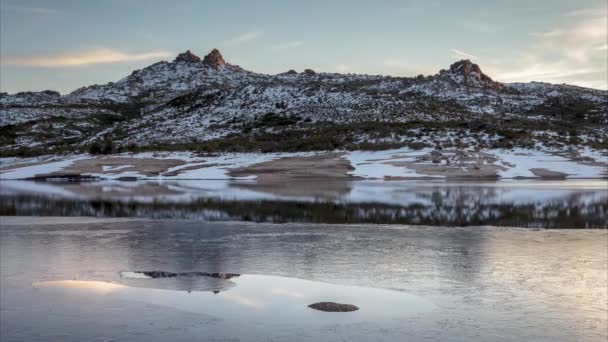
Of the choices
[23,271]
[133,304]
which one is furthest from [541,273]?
[23,271]

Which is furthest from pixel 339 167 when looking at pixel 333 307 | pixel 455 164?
pixel 333 307

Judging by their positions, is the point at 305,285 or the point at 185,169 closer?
the point at 305,285

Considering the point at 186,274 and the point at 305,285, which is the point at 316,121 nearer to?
the point at 186,274

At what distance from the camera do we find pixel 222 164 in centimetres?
6538

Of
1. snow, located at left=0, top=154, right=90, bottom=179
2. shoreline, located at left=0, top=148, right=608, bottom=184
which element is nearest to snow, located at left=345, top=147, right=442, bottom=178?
shoreline, located at left=0, top=148, right=608, bottom=184

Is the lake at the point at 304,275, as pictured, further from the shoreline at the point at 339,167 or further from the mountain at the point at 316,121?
the mountain at the point at 316,121

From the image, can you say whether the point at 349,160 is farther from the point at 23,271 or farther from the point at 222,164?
the point at 23,271

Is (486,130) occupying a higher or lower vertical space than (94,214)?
higher

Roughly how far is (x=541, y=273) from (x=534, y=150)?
57.7 m

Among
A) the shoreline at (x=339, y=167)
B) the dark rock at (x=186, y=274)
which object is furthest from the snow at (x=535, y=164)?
the dark rock at (x=186, y=274)

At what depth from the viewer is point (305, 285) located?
12.1 meters

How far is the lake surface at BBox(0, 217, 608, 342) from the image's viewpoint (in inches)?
359

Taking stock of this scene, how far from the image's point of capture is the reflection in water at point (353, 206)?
23.1 metres

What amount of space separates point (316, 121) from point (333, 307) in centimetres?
10110
